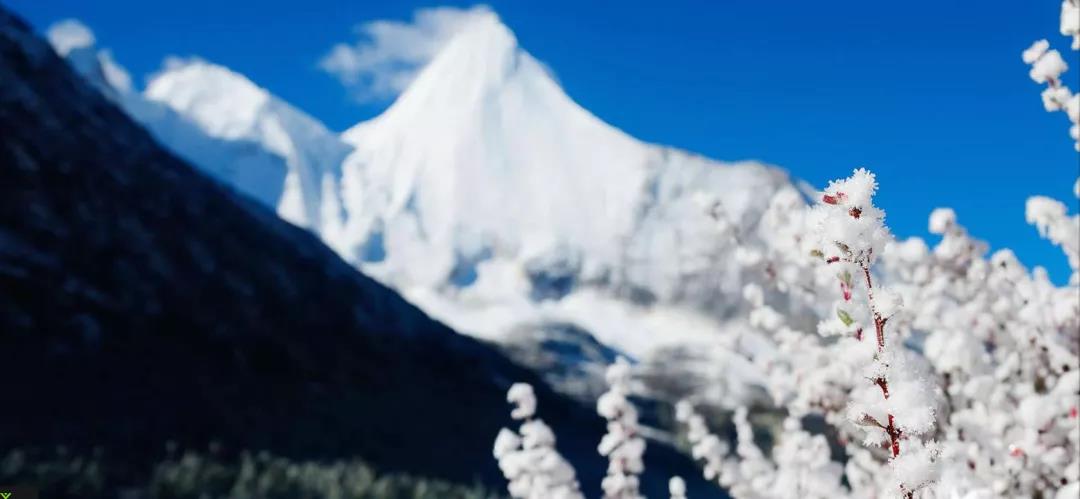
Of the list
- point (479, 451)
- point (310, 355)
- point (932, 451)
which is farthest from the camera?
point (310, 355)

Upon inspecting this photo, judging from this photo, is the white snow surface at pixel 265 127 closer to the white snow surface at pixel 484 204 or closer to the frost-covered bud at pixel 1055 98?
the white snow surface at pixel 484 204

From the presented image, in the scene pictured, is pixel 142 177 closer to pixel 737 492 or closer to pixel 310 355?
pixel 310 355

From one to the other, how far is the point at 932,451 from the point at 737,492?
808 centimetres

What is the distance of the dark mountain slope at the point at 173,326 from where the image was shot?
2208 cm

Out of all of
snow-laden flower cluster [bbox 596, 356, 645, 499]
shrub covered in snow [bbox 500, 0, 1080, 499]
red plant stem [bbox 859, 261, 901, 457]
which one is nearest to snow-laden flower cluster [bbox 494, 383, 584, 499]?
snow-laden flower cluster [bbox 596, 356, 645, 499]

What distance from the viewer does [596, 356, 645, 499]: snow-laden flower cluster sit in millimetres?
7344

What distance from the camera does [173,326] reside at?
98.2ft

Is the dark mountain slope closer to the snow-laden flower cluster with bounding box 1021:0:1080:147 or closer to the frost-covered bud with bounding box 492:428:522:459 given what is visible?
the frost-covered bud with bounding box 492:428:522:459

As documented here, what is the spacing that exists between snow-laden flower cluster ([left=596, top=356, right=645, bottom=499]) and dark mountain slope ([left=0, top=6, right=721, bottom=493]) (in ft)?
35.8

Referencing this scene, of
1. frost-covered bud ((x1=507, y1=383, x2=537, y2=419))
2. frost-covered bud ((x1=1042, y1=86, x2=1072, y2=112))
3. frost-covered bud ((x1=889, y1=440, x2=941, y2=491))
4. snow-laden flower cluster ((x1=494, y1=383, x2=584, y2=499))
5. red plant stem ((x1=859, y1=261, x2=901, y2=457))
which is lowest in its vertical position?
frost-covered bud ((x1=889, y1=440, x2=941, y2=491))

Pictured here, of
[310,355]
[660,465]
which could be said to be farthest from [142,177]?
[660,465]

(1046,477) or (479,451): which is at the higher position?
(479,451)

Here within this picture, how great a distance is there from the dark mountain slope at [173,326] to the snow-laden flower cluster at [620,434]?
1091 cm

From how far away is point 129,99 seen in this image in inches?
4466
